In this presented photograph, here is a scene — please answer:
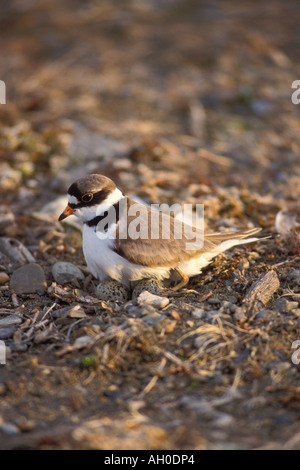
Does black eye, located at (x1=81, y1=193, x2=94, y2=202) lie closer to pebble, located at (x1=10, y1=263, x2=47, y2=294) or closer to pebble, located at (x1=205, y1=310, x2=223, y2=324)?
pebble, located at (x1=10, y1=263, x2=47, y2=294)

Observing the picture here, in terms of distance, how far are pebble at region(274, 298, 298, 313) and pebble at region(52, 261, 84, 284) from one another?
1.92m

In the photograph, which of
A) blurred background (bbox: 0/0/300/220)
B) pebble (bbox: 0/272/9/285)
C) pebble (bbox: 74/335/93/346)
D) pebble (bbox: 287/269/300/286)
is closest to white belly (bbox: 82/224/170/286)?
pebble (bbox: 0/272/9/285)

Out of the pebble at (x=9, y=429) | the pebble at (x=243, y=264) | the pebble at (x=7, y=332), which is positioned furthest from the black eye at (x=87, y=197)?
the pebble at (x=9, y=429)

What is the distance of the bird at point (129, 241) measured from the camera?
4.88 m

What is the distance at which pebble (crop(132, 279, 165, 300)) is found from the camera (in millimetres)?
4797

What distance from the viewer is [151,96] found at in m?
9.59

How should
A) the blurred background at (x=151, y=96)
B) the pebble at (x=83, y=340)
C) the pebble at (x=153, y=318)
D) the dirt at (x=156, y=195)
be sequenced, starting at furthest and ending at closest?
the blurred background at (x=151, y=96) → the pebble at (x=153, y=318) → the pebble at (x=83, y=340) → the dirt at (x=156, y=195)

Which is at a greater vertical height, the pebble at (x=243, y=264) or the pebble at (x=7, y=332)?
the pebble at (x=7, y=332)

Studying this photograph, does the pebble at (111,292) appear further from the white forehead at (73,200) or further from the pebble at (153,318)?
the white forehead at (73,200)

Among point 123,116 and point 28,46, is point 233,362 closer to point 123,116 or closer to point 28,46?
point 123,116

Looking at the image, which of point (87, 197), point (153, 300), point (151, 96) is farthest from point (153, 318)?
point (151, 96)

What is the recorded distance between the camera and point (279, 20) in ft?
39.1

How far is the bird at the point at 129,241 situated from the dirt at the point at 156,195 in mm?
253

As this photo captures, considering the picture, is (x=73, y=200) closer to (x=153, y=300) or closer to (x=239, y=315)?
(x=153, y=300)
